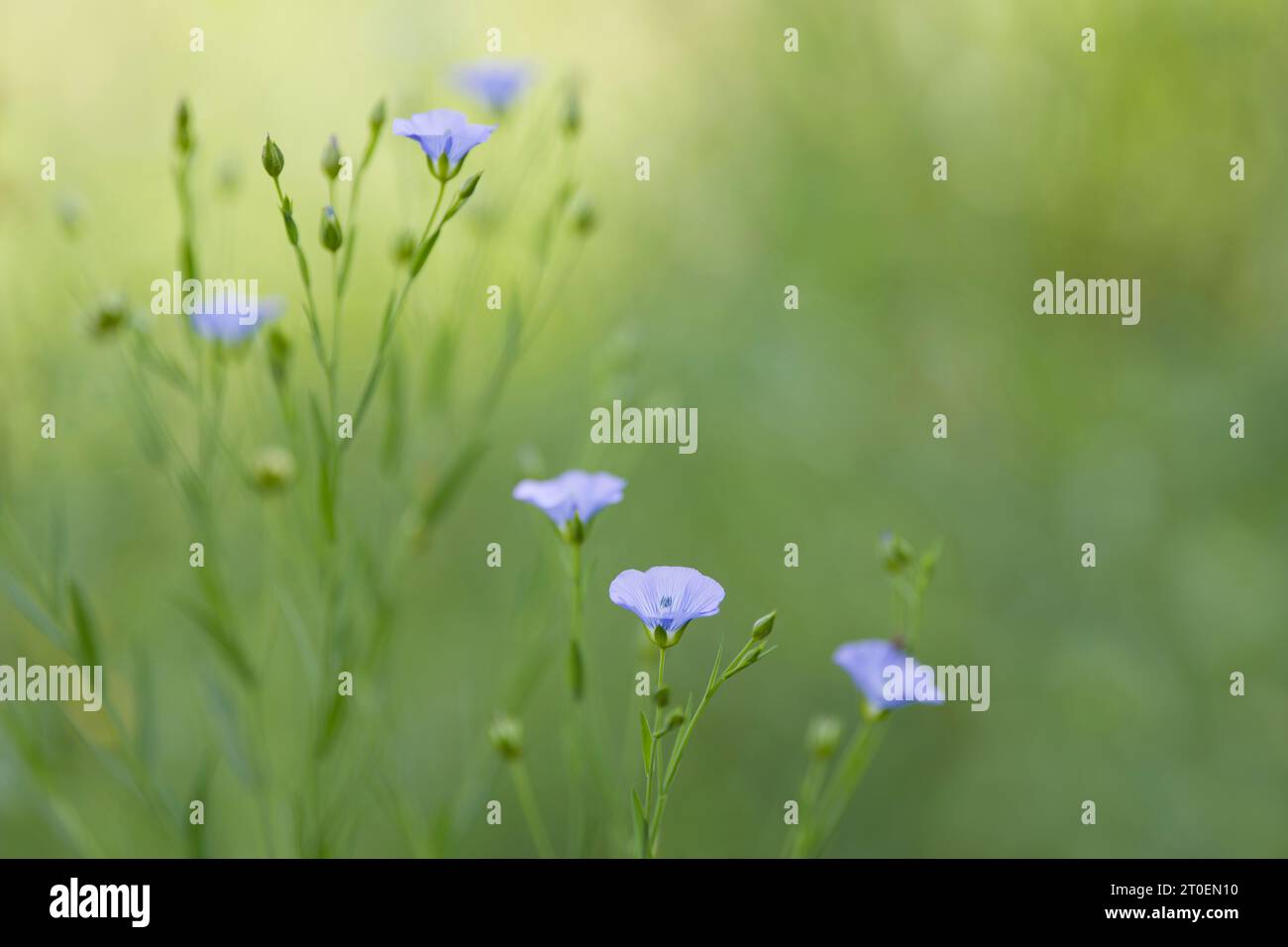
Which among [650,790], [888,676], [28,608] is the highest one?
[28,608]

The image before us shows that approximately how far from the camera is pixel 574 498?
1.28 metres

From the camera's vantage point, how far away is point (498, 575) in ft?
9.73

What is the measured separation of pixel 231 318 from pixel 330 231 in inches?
10.6

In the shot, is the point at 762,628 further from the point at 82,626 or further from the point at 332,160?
the point at 82,626

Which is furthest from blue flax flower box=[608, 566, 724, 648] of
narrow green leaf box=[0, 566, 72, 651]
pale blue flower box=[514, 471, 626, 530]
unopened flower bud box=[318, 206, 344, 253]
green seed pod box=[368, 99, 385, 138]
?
narrow green leaf box=[0, 566, 72, 651]

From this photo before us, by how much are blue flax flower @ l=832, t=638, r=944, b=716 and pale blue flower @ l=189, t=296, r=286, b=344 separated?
817mm

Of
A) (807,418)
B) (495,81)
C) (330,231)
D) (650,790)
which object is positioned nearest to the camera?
(650,790)

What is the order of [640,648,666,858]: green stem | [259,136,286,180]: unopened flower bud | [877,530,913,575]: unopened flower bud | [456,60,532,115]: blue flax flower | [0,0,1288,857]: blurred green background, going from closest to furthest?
[640,648,666,858]: green stem → [259,136,286,180]: unopened flower bud → [877,530,913,575]: unopened flower bud → [456,60,532,115]: blue flax flower → [0,0,1288,857]: blurred green background

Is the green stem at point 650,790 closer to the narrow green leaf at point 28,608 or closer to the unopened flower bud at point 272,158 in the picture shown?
the unopened flower bud at point 272,158

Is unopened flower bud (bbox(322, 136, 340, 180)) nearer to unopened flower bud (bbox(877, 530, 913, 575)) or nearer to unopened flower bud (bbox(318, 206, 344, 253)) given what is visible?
unopened flower bud (bbox(318, 206, 344, 253))

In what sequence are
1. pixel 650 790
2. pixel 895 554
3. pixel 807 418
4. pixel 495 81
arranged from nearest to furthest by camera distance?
pixel 650 790 → pixel 895 554 → pixel 495 81 → pixel 807 418

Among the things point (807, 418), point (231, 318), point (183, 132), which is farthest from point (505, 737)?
point (807, 418)

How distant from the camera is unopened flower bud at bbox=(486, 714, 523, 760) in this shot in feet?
4.31
